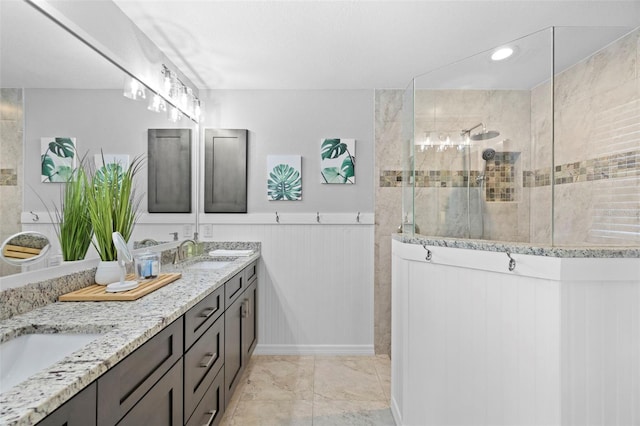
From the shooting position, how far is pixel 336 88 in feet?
9.84

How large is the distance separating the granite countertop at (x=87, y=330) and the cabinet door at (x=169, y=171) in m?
0.78

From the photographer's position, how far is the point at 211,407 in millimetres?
1763

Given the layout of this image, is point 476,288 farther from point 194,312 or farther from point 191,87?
point 191,87

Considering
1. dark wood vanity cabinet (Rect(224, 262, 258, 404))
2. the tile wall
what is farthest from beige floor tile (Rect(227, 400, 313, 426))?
the tile wall

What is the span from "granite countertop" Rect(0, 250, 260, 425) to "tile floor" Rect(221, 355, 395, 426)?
99 cm

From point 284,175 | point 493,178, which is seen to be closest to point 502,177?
point 493,178

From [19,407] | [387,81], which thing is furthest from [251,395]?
[387,81]

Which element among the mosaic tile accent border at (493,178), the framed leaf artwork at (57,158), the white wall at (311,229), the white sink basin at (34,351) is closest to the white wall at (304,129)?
the white wall at (311,229)

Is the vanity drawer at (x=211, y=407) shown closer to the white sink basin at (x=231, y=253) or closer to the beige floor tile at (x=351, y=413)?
the beige floor tile at (x=351, y=413)

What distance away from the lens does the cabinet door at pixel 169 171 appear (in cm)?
226

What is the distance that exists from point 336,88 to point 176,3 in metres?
1.53

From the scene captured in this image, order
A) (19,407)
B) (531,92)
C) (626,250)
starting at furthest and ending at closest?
(531,92) → (626,250) → (19,407)

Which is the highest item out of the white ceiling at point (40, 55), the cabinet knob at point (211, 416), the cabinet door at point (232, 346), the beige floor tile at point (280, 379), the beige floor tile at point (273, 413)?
the white ceiling at point (40, 55)

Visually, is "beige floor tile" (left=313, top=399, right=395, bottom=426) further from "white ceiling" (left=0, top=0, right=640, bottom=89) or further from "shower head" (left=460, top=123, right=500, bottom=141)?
"white ceiling" (left=0, top=0, right=640, bottom=89)
